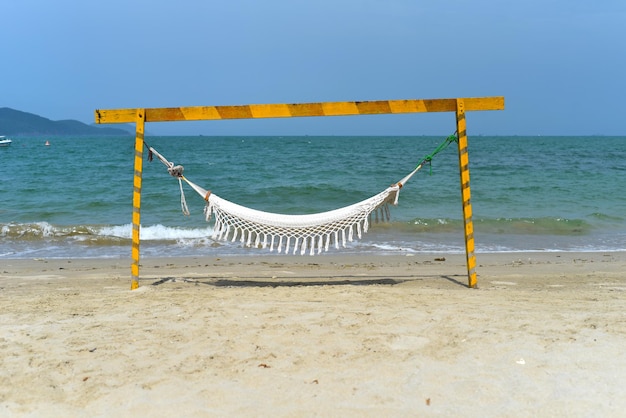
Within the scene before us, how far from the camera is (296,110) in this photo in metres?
4.35

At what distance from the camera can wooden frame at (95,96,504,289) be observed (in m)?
4.34

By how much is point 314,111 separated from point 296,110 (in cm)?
14

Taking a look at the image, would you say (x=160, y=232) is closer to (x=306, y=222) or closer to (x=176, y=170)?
(x=176, y=170)

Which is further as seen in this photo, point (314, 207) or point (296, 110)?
point (314, 207)

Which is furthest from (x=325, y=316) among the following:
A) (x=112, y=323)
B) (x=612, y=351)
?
(x=612, y=351)

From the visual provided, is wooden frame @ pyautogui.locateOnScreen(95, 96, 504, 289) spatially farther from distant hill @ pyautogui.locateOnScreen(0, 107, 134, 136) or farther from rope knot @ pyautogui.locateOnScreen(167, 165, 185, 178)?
distant hill @ pyautogui.locateOnScreen(0, 107, 134, 136)

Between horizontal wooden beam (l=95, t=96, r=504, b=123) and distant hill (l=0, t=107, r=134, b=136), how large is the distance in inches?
5354

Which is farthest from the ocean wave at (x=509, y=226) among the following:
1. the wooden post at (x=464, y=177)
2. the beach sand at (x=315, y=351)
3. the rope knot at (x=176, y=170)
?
the rope knot at (x=176, y=170)

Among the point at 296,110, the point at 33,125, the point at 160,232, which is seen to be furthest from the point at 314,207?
the point at 33,125

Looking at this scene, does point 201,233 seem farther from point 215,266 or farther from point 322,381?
point 322,381

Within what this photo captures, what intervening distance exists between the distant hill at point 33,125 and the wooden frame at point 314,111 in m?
136

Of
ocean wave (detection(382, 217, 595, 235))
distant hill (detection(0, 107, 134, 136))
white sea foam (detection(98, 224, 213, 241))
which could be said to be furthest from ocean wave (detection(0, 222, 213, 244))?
distant hill (detection(0, 107, 134, 136))

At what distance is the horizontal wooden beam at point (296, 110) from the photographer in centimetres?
434

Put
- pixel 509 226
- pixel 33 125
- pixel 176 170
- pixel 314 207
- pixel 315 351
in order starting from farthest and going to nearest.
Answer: pixel 33 125
pixel 314 207
pixel 509 226
pixel 176 170
pixel 315 351
